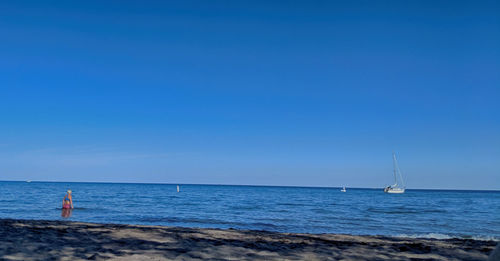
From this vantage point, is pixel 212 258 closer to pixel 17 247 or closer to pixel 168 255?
pixel 168 255

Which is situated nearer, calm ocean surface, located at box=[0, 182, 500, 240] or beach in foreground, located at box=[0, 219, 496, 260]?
beach in foreground, located at box=[0, 219, 496, 260]

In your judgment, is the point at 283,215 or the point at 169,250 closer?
the point at 169,250

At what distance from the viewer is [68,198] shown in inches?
875

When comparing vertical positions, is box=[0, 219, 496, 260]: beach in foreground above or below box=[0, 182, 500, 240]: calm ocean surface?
above

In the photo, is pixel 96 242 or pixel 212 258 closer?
pixel 212 258

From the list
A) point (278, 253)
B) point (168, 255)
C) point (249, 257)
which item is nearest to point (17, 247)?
point (168, 255)

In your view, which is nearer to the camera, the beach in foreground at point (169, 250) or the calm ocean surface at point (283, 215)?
the beach in foreground at point (169, 250)

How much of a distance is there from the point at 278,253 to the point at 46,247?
4.73m

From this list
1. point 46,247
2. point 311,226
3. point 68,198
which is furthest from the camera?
point 68,198

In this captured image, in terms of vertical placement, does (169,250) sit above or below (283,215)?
above

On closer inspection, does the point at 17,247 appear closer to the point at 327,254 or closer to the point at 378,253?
the point at 327,254

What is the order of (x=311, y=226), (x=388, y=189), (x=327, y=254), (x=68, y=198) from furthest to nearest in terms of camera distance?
(x=388, y=189)
(x=68, y=198)
(x=311, y=226)
(x=327, y=254)

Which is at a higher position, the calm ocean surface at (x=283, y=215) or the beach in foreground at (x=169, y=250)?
the beach in foreground at (x=169, y=250)

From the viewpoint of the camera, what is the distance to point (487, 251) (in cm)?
801
